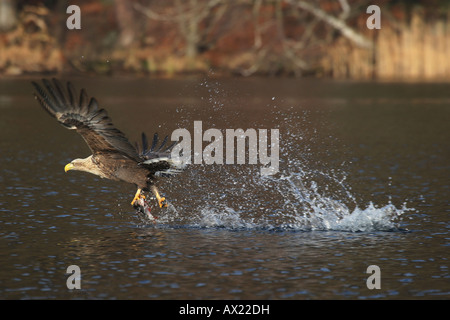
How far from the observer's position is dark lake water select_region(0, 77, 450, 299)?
391 inches

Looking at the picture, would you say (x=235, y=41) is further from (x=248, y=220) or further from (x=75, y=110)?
(x=75, y=110)

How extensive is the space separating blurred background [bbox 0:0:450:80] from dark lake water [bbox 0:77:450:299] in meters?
14.0

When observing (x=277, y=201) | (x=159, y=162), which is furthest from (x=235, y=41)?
(x=159, y=162)

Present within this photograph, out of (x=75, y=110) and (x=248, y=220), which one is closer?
(x=75, y=110)

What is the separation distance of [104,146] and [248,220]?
7.78 feet

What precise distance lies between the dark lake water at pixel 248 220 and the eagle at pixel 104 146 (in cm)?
70

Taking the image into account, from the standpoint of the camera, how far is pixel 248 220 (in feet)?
43.8

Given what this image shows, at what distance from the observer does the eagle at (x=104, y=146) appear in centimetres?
1191

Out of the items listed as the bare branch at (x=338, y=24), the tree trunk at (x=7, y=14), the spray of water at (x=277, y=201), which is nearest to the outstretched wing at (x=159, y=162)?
the spray of water at (x=277, y=201)

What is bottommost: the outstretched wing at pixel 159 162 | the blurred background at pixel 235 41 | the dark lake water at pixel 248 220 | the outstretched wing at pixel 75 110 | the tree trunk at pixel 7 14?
the dark lake water at pixel 248 220

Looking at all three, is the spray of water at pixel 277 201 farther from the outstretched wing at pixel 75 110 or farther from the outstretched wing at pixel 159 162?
the outstretched wing at pixel 75 110

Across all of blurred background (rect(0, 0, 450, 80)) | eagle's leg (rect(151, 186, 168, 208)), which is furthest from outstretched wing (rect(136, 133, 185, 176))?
blurred background (rect(0, 0, 450, 80))

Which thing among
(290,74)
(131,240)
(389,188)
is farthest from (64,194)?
(290,74)

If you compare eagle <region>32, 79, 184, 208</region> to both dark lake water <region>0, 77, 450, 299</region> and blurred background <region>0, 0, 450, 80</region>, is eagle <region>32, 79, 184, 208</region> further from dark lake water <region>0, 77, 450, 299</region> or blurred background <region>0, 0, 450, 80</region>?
blurred background <region>0, 0, 450, 80</region>
